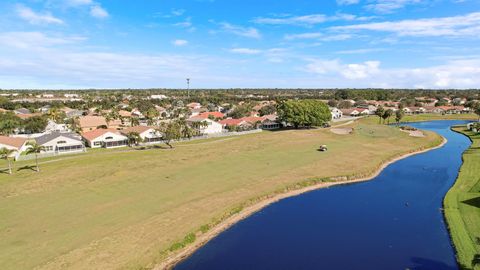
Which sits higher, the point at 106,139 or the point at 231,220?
the point at 106,139

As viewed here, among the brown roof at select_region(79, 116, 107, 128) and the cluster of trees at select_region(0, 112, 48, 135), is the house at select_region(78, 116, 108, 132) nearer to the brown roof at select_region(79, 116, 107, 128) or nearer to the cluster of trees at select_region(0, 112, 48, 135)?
the brown roof at select_region(79, 116, 107, 128)

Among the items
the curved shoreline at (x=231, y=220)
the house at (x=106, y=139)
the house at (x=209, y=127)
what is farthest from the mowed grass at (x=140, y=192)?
the house at (x=209, y=127)

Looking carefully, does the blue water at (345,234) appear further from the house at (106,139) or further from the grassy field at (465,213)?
the house at (106,139)

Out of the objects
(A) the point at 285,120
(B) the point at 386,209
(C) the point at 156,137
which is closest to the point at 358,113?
(A) the point at 285,120

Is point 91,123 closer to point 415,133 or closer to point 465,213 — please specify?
point 415,133

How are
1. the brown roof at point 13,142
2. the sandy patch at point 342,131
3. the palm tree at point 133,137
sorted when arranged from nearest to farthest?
1. the brown roof at point 13,142
2. the palm tree at point 133,137
3. the sandy patch at point 342,131

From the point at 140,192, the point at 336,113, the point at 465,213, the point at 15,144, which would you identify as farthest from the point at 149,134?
the point at 336,113

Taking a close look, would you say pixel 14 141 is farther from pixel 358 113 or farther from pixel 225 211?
pixel 358 113
